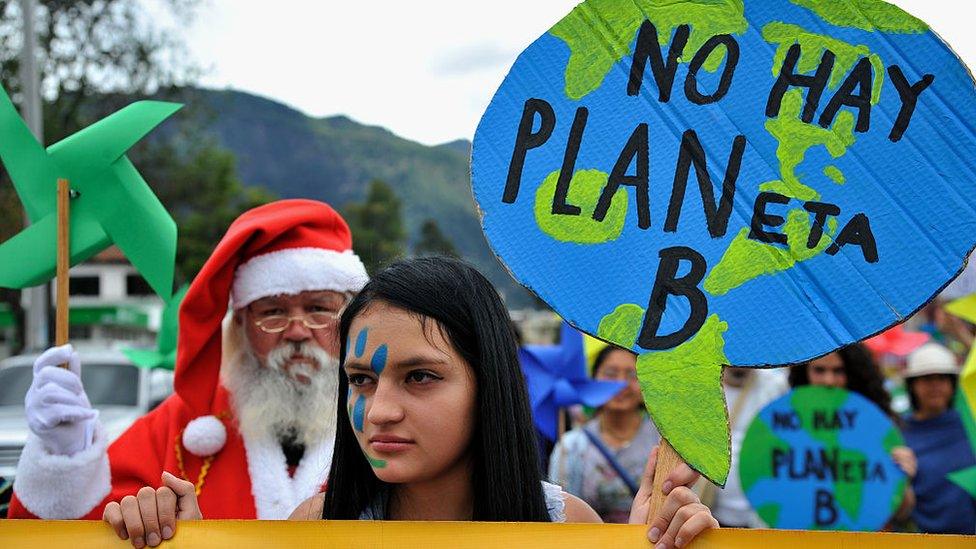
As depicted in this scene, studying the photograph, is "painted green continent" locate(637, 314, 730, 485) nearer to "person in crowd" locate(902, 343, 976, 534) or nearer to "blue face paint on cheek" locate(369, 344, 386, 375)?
"blue face paint on cheek" locate(369, 344, 386, 375)

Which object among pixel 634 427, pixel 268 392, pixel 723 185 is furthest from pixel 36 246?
pixel 634 427

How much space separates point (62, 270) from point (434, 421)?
3.36 ft

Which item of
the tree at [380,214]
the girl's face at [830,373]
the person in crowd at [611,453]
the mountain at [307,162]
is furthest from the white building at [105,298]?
the girl's face at [830,373]

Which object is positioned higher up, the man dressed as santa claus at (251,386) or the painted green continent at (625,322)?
the painted green continent at (625,322)

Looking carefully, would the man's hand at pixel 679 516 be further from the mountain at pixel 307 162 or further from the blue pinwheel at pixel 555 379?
the mountain at pixel 307 162

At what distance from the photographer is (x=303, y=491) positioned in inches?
123

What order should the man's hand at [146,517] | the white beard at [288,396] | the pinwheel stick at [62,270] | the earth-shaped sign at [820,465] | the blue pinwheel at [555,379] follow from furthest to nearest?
1. the blue pinwheel at [555,379]
2. the earth-shaped sign at [820,465]
3. the white beard at [288,396]
4. the pinwheel stick at [62,270]
5. the man's hand at [146,517]

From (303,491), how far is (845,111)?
1.86 meters

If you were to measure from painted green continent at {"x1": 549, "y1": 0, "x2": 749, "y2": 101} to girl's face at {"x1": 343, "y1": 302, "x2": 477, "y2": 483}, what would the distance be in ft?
1.66

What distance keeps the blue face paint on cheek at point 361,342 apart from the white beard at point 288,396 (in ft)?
3.91

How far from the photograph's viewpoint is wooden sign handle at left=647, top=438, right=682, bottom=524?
5.97ft

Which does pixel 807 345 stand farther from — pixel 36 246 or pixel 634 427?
pixel 634 427

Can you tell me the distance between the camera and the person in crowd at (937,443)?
5117 millimetres

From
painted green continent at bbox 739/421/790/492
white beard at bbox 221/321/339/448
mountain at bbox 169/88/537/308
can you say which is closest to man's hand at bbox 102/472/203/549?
white beard at bbox 221/321/339/448
